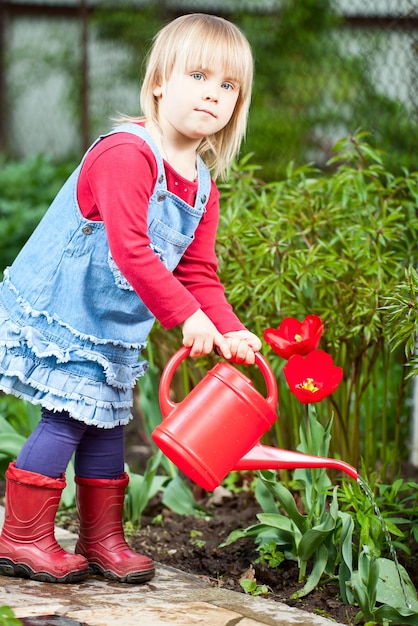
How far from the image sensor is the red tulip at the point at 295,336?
238cm

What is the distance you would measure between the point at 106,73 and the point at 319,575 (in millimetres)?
5142

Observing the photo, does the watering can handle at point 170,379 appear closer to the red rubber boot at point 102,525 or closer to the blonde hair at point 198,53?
the red rubber boot at point 102,525

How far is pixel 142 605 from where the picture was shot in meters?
2.25

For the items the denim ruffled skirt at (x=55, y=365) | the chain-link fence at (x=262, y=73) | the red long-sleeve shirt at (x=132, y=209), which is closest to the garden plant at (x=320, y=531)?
the red long-sleeve shirt at (x=132, y=209)

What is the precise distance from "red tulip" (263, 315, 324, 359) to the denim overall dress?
1.04ft

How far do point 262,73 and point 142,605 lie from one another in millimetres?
4716

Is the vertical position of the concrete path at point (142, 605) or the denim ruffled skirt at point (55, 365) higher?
the denim ruffled skirt at point (55, 365)

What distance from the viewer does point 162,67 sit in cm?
235

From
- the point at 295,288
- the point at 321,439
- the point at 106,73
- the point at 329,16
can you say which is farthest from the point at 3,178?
the point at 321,439

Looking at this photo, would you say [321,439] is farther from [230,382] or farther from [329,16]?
[329,16]

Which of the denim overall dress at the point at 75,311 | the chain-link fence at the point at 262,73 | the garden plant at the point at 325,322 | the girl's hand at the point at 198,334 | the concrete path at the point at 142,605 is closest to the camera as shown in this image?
the concrete path at the point at 142,605

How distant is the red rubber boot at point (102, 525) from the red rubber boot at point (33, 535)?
10 cm

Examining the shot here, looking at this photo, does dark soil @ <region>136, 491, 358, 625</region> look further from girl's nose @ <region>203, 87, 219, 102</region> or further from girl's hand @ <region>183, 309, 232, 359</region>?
girl's nose @ <region>203, 87, 219, 102</region>

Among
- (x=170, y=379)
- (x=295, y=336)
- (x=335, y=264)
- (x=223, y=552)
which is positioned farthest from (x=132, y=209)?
(x=223, y=552)
